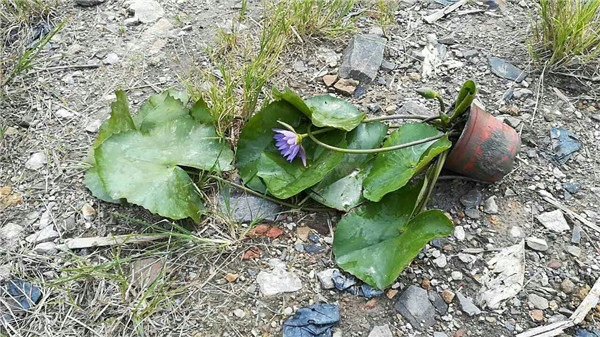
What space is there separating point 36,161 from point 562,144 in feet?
5.53

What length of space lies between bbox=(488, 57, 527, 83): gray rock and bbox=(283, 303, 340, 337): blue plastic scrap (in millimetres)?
1108

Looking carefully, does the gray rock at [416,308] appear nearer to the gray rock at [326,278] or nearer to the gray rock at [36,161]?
the gray rock at [326,278]

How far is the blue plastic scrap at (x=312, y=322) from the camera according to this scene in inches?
58.3

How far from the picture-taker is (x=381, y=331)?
4.91 ft

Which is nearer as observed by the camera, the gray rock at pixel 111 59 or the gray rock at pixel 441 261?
the gray rock at pixel 441 261

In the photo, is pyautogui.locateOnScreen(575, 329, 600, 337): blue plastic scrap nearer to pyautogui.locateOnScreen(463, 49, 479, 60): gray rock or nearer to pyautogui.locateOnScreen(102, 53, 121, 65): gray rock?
pyautogui.locateOnScreen(463, 49, 479, 60): gray rock

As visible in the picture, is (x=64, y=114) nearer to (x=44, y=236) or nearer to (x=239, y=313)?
(x=44, y=236)

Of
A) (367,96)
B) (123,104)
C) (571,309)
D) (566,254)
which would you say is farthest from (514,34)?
(123,104)

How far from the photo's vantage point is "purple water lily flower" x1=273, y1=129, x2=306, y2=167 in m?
1.65

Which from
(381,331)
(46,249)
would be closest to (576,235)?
(381,331)

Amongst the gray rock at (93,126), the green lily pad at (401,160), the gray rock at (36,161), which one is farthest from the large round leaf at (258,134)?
the gray rock at (36,161)

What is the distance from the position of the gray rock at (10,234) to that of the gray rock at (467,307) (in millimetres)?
1240

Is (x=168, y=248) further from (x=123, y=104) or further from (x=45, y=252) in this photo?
(x=123, y=104)

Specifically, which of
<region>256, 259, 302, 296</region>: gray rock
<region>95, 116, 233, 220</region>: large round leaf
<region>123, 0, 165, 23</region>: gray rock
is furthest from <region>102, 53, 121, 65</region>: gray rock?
<region>256, 259, 302, 296</region>: gray rock
